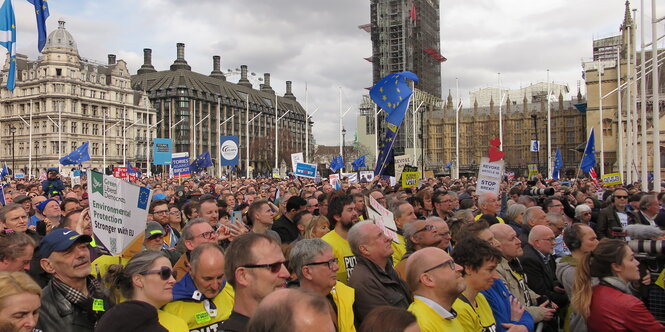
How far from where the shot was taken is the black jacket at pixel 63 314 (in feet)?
12.6

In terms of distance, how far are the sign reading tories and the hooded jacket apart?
126 cm

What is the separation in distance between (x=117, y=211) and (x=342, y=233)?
2.25 m

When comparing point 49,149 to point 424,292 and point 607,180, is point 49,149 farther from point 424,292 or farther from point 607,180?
point 424,292

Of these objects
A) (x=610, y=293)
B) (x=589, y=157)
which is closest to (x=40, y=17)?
(x=610, y=293)

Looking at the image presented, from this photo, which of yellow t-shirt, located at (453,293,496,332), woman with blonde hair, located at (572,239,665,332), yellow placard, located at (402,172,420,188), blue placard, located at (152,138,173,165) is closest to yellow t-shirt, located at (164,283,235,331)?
yellow t-shirt, located at (453,293,496,332)

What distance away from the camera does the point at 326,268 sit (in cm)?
402

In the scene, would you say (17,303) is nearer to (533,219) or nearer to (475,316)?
(475,316)

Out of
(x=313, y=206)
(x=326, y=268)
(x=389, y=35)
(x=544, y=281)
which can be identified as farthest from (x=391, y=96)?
(x=389, y=35)

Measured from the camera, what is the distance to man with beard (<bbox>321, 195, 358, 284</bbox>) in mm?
5348

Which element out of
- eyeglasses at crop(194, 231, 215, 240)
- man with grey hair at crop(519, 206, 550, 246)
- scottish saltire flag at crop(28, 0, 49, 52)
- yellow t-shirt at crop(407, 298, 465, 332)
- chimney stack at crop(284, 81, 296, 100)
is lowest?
yellow t-shirt at crop(407, 298, 465, 332)

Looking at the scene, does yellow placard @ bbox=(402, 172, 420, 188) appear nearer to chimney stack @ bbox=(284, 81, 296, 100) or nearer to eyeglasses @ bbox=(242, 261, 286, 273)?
eyeglasses @ bbox=(242, 261, 286, 273)

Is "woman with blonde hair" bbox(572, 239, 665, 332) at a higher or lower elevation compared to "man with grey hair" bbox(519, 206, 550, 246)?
lower

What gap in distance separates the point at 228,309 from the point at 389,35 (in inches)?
2835

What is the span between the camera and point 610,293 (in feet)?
14.1
